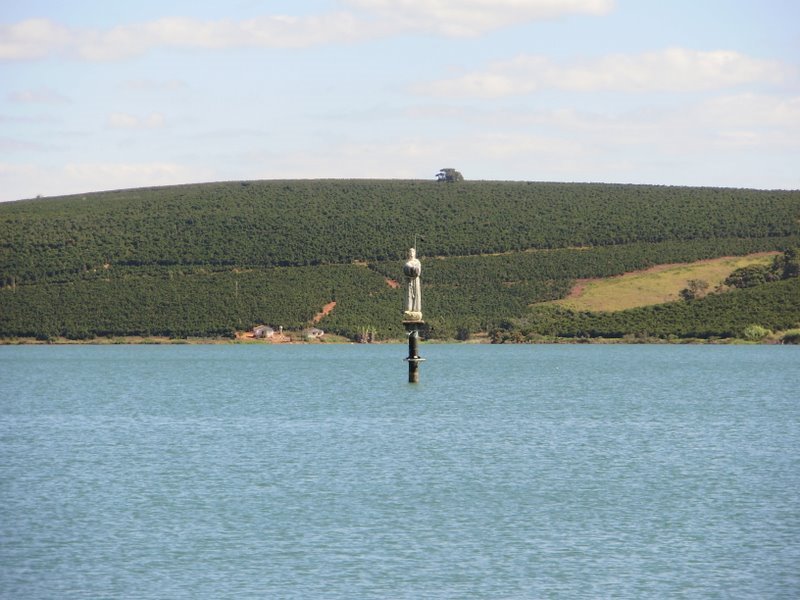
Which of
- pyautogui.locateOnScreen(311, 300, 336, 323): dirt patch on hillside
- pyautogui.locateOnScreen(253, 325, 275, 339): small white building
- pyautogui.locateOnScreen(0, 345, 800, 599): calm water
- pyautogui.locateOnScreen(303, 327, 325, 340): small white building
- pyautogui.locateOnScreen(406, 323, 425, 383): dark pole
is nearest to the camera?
pyautogui.locateOnScreen(0, 345, 800, 599): calm water

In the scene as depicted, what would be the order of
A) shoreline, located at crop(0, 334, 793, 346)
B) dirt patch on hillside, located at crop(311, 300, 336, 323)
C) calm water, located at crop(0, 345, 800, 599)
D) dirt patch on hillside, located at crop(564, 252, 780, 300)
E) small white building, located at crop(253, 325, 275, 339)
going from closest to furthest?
calm water, located at crop(0, 345, 800, 599) → shoreline, located at crop(0, 334, 793, 346) → small white building, located at crop(253, 325, 275, 339) → dirt patch on hillside, located at crop(311, 300, 336, 323) → dirt patch on hillside, located at crop(564, 252, 780, 300)

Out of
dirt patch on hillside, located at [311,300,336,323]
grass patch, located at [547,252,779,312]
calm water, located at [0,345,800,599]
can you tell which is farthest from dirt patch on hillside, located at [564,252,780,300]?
calm water, located at [0,345,800,599]

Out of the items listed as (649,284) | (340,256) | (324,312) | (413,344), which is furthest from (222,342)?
(413,344)

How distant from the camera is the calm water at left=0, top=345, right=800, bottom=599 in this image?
25406mm

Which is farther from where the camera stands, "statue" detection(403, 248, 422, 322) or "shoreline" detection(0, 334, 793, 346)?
"shoreline" detection(0, 334, 793, 346)

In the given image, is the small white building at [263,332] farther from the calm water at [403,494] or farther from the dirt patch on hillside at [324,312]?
the calm water at [403,494]

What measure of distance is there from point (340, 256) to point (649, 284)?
43.2 meters

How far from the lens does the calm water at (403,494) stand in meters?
25.4

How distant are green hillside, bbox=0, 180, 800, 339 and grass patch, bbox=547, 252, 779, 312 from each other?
8.51 ft

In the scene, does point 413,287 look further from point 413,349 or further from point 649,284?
point 649,284

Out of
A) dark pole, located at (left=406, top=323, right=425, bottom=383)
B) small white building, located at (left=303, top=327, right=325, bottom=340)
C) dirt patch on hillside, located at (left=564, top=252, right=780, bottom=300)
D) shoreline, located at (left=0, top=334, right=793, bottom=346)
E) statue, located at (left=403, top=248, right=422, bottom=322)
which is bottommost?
shoreline, located at (left=0, top=334, right=793, bottom=346)

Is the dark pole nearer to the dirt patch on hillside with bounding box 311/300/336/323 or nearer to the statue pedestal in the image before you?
the statue pedestal

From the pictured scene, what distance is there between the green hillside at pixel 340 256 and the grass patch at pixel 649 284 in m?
2.60

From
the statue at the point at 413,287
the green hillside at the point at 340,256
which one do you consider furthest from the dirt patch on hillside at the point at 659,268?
the statue at the point at 413,287
